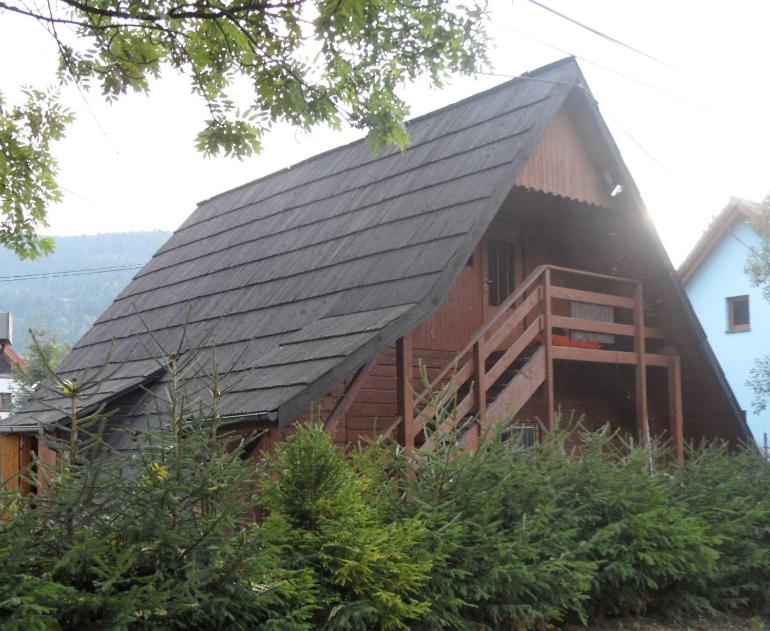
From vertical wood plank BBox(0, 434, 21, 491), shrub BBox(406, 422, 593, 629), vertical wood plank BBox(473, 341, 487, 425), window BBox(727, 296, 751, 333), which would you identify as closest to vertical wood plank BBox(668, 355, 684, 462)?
vertical wood plank BBox(473, 341, 487, 425)

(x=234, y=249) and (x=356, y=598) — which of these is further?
(x=234, y=249)

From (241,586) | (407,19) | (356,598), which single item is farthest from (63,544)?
(407,19)

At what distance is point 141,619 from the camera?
482cm

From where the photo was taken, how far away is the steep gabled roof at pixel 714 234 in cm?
3224

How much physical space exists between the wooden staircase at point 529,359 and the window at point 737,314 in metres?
19.1

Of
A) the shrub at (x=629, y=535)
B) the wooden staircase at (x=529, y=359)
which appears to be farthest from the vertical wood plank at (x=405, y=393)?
the shrub at (x=629, y=535)

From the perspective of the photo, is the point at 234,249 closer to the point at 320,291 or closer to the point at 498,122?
the point at 320,291

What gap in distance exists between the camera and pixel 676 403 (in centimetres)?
1417

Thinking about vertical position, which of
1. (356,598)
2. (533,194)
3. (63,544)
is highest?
(533,194)

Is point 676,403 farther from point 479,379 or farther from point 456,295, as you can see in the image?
point 479,379

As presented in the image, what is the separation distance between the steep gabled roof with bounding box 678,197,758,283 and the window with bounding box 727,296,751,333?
1764mm

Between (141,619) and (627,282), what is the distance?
10.1 m

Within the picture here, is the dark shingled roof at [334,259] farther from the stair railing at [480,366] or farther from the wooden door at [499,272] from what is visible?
the wooden door at [499,272]

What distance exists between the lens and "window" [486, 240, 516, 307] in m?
14.3
